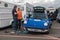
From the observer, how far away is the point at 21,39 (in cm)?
1288

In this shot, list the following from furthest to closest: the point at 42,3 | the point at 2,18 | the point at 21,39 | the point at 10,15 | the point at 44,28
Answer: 1. the point at 42,3
2. the point at 10,15
3. the point at 2,18
4. the point at 44,28
5. the point at 21,39

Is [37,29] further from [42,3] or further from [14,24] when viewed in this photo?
[42,3]

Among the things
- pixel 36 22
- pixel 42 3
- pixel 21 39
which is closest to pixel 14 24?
pixel 36 22

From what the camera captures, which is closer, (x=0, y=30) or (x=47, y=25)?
(x=47, y=25)

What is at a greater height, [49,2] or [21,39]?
[49,2]

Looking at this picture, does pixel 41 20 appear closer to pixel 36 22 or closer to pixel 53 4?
pixel 36 22

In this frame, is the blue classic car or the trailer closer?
the blue classic car

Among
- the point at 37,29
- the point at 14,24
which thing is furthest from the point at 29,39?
the point at 14,24

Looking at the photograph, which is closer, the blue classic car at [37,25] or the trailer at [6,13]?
the blue classic car at [37,25]

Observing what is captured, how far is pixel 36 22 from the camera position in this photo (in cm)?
1523

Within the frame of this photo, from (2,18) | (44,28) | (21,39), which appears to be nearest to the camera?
(21,39)

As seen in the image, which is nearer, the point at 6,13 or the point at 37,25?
the point at 37,25

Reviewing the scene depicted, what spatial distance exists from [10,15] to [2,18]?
5.91 ft

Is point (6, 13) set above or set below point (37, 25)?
above
